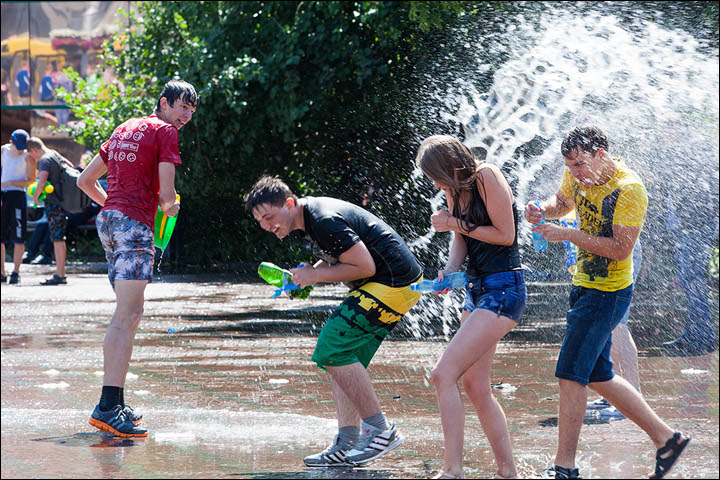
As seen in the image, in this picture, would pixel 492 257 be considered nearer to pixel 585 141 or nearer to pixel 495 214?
pixel 495 214

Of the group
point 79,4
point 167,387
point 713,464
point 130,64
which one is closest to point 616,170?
point 713,464

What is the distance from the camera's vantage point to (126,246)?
5.98 meters

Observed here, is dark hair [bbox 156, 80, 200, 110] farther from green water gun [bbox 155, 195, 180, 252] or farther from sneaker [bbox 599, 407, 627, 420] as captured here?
sneaker [bbox 599, 407, 627, 420]

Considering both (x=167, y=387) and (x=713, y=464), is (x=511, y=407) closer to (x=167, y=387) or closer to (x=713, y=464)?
(x=713, y=464)

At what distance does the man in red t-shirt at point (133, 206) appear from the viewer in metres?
5.93

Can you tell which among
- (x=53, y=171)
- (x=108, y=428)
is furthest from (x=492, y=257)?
(x=53, y=171)

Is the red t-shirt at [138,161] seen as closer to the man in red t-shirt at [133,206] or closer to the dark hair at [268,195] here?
the man in red t-shirt at [133,206]

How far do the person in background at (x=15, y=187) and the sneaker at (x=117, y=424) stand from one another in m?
10.0

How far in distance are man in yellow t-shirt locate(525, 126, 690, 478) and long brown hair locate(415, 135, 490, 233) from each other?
29 centimetres

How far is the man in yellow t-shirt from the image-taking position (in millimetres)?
4703

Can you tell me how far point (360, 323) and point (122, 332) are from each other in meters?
1.56

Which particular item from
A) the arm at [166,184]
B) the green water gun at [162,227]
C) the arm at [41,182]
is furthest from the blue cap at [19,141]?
the arm at [166,184]

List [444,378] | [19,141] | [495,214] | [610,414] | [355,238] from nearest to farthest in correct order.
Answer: [444,378] < [495,214] < [355,238] < [610,414] < [19,141]

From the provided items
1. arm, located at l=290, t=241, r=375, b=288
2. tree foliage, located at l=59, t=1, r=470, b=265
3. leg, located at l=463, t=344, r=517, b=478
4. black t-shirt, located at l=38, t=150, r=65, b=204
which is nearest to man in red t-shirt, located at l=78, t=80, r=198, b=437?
arm, located at l=290, t=241, r=375, b=288
